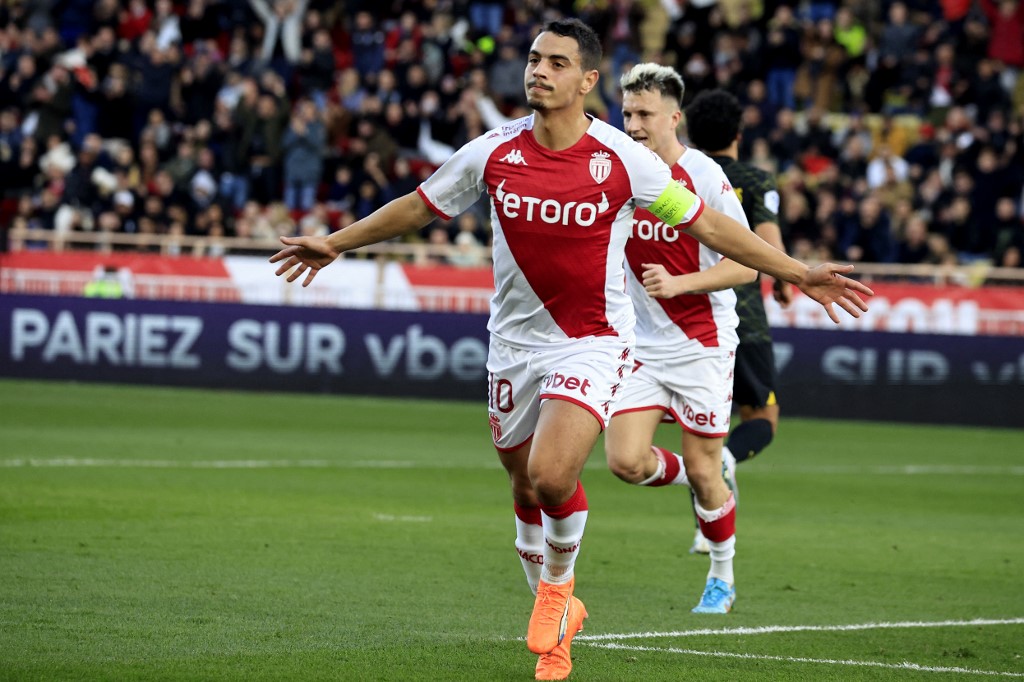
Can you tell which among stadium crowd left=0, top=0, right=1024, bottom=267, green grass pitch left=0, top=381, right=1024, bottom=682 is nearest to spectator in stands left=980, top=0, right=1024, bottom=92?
stadium crowd left=0, top=0, right=1024, bottom=267

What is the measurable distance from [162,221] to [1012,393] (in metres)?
12.2

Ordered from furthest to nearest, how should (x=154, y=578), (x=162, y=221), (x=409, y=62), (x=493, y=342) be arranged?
1. (x=409, y=62)
2. (x=162, y=221)
3. (x=154, y=578)
4. (x=493, y=342)

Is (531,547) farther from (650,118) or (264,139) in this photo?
(264,139)

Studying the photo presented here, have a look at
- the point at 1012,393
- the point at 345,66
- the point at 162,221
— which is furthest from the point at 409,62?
the point at 1012,393

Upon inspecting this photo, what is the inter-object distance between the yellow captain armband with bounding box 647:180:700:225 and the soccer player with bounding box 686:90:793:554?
2096 mm

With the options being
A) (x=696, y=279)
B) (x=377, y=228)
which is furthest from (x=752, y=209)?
(x=377, y=228)

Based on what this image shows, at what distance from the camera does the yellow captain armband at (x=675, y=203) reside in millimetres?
6887

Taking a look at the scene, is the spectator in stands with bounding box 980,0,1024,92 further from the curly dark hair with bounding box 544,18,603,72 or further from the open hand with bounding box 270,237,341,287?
the open hand with bounding box 270,237,341,287

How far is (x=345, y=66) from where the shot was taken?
2917 centimetres

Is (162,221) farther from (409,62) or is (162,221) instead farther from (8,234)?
(409,62)

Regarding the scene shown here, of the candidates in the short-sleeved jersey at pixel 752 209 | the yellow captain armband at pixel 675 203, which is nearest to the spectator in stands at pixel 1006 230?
the short-sleeved jersey at pixel 752 209

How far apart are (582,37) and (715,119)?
2579 mm

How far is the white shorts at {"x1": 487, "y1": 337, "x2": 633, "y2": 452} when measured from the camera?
6789mm

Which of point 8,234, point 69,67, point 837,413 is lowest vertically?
→ point 837,413
